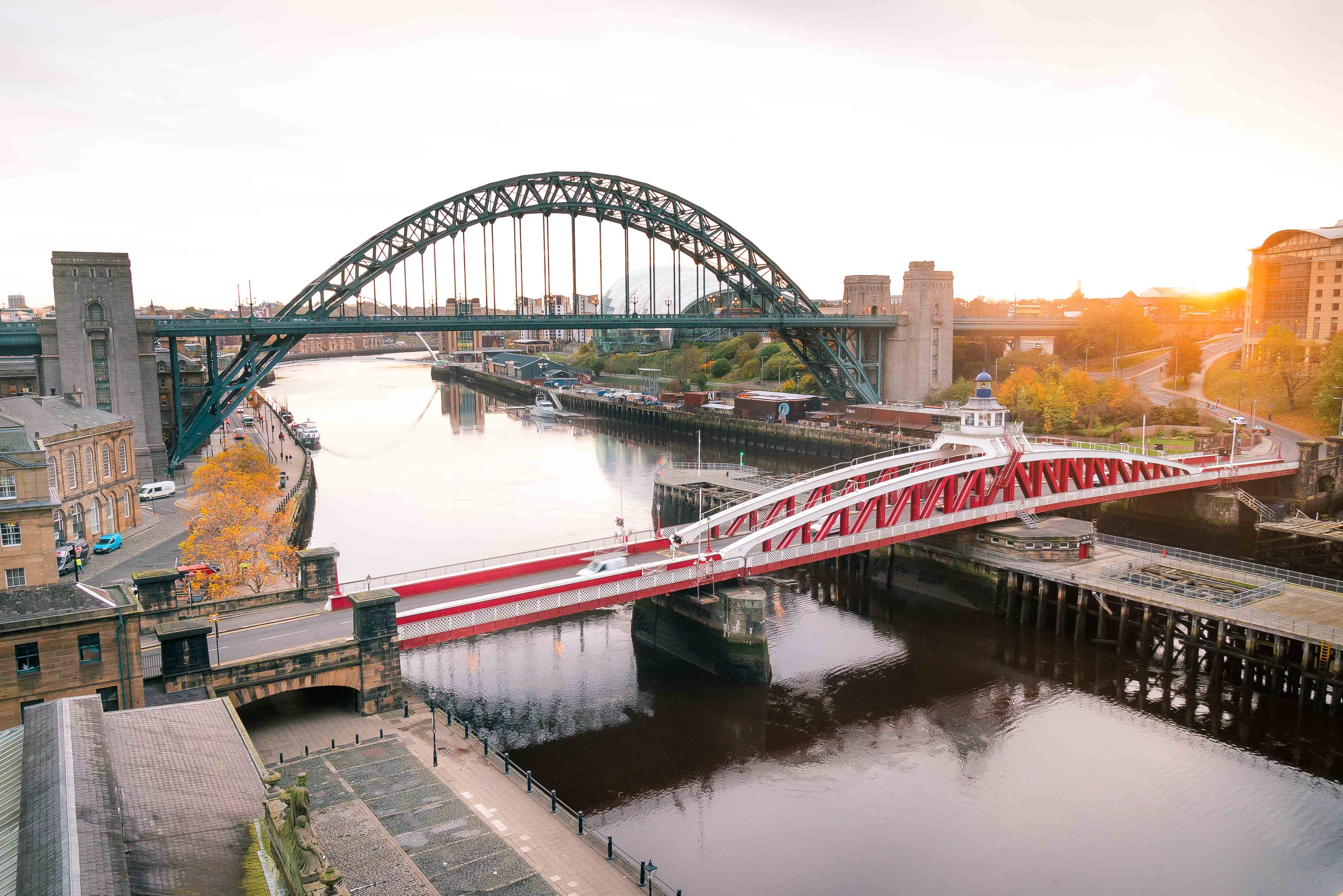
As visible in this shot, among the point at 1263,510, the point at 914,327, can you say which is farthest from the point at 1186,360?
the point at 1263,510

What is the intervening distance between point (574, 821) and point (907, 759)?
33.5 ft

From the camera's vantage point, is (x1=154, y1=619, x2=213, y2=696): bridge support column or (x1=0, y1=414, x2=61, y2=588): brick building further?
(x1=0, y1=414, x2=61, y2=588): brick building

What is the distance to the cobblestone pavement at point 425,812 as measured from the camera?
15.3m

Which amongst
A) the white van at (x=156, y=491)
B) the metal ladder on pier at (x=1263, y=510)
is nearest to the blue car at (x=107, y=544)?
the white van at (x=156, y=491)

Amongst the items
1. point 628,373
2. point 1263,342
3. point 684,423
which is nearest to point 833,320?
point 684,423

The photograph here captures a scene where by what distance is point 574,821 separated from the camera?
18891mm

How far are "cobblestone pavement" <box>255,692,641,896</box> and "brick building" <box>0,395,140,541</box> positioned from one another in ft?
64.2

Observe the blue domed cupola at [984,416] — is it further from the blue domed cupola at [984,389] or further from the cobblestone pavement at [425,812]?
the cobblestone pavement at [425,812]

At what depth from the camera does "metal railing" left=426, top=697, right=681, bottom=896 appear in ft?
53.8

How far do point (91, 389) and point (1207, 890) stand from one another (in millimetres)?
51757

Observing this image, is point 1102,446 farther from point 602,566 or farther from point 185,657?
point 185,657

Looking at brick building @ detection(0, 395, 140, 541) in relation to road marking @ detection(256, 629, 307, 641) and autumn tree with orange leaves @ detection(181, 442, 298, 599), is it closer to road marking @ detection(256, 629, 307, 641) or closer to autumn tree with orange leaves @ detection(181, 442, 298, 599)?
autumn tree with orange leaves @ detection(181, 442, 298, 599)

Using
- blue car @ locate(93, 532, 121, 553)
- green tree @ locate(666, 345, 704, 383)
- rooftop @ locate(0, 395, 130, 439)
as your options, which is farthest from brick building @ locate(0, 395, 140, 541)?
green tree @ locate(666, 345, 704, 383)

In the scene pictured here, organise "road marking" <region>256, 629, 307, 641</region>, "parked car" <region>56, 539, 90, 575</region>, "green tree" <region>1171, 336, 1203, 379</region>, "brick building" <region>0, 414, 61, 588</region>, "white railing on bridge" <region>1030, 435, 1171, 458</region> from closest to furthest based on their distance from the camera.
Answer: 1. "road marking" <region>256, 629, 307, 641</region>
2. "brick building" <region>0, 414, 61, 588</region>
3. "parked car" <region>56, 539, 90, 575</region>
4. "white railing on bridge" <region>1030, 435, 1171, 458</region>
5. "green tree" <region>1171, 336, 1203, 379</region>
